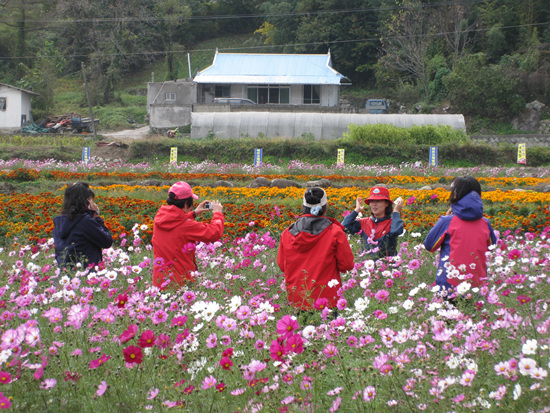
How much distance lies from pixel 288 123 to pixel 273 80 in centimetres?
1156

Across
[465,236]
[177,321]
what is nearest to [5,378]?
[177,321]

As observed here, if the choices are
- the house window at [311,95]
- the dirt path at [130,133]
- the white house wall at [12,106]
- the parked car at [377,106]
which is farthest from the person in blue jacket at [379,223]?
the white house wall at [12,106]

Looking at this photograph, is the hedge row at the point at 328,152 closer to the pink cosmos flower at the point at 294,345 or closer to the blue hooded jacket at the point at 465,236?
the blue hooded jacket at the point at 465,236

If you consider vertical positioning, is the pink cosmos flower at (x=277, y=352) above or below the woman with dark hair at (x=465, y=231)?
below

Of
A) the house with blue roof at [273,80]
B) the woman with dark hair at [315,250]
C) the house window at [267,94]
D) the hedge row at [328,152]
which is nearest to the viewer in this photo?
the woman with dark hair at [315,250]

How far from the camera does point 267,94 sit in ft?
124

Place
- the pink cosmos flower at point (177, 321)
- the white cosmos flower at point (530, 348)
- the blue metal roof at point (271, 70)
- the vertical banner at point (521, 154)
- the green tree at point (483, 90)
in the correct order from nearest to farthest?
the white cosmos flower at point (530, 348)
the pink cosmos flower at point (177, 321)
the vertical banner at point (521, 154)
the green tree at point (483, 90)
the blue metal roof at point (271, 70)

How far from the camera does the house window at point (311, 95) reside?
37.5m

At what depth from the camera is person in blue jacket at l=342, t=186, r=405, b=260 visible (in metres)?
→ 4.39

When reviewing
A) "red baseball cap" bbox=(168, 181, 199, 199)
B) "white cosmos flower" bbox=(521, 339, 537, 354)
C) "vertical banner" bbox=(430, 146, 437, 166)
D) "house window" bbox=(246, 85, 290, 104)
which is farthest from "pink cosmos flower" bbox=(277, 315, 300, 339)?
"house window" bbox=(246, 85, 290, 104)

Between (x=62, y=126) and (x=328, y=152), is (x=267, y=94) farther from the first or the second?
(x=328, y=152)

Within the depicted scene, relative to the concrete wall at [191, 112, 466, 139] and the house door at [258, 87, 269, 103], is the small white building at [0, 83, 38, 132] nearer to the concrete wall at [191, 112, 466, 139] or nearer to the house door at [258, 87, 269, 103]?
the house door at [258, 87, 269, 103]

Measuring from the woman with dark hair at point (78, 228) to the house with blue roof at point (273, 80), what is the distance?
3264 centimetres

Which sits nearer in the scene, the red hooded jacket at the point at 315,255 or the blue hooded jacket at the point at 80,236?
the red hooded jacket at the point at 315,255
